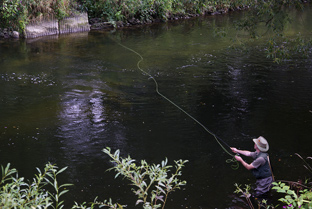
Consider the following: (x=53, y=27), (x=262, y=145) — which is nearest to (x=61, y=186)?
(x=262, y=145)

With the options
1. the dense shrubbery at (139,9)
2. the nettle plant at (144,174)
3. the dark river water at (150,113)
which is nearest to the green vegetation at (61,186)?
the nettle plant at (144,174)

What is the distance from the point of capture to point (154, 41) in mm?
18562

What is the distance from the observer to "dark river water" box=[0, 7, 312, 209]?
668 cm

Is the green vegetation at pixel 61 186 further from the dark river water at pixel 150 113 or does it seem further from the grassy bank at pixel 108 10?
the grassy bank at pixel 108 10

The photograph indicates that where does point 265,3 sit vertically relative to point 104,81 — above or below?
above

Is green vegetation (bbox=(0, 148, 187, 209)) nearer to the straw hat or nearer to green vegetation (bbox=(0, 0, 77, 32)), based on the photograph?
the straw hat

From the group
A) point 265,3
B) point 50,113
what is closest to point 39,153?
point 50,113

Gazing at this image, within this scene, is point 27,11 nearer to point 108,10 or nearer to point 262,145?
point 108,10

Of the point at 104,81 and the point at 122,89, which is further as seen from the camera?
the point at 104,81

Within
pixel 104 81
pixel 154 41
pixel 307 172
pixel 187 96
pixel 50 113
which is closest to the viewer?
pixel 307 172

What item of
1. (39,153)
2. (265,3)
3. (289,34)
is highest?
(265,3)

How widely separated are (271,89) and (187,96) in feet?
8.80

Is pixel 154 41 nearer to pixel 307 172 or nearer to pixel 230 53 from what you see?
pixel 230 53

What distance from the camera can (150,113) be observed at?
942 centimetres
